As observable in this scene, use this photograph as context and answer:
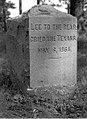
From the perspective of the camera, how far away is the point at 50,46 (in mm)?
4605

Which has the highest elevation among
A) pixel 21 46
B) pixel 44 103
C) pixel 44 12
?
pixel 44 12

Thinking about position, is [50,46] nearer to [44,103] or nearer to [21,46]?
[21,46]

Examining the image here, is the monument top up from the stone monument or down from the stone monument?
up

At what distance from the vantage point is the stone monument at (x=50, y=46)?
4500 millimetres

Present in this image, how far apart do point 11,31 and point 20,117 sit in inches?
85.2

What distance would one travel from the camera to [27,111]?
162 inches

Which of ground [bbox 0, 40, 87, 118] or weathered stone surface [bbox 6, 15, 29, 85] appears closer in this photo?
ground [bbox 0, 40, 87, 118]

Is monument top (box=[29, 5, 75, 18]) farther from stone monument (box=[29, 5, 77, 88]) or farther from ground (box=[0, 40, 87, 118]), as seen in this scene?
ground (box=[0, 40, 87, 118])

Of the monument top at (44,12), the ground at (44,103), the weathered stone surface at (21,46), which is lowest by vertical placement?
the ground at (44,103)

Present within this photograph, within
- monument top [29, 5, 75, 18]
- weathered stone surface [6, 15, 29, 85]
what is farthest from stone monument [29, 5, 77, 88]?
weathered stone surface [6, 15, 29, 85]

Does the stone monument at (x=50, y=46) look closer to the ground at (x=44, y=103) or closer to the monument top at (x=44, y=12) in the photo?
the monument top at (x=44, y=12)

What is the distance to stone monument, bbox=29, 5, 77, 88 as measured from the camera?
14.8 feet

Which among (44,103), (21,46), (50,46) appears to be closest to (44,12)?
(50,46)

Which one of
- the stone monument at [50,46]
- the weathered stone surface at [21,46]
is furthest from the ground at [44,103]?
the weathered stone surface at [21,46]
